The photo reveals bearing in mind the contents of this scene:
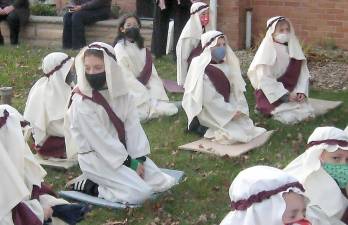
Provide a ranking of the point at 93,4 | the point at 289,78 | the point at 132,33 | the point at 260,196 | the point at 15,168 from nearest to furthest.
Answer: the point at 260,196
the point at 15,168
the point at 289,78
the point at 132,33
the point at 93,4

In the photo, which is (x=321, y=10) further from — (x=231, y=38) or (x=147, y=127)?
(x=147, y=127)

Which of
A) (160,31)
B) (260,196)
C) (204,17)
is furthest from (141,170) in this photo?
(160,31)

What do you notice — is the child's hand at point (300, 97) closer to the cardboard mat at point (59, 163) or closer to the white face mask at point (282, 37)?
the white face mask at point (282, 37)

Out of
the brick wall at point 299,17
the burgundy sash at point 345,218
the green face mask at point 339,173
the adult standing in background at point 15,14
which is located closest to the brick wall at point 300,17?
the brick wall at point 299,17

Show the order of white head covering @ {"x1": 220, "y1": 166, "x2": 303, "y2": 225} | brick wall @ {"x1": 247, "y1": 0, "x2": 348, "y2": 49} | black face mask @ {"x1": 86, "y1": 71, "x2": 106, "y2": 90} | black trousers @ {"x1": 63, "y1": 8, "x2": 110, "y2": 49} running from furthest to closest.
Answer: black trousers @ {"x1": 63, "y1": 8, "x2": 110, "y2": 49} → brick wall @ {"x1": 247, "y1": 0, "x2": 348, "y2": 49} → black face mask @ {"x1": 86, "y1": 71, "x2": 106, "y2": 90} → white head covering @ {"x1": 220, "y1": 166, "x2": 303, "y2": 225}

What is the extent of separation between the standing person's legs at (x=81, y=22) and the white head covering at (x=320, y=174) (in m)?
8.81

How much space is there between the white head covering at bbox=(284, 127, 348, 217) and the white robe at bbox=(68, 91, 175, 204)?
6.15ft

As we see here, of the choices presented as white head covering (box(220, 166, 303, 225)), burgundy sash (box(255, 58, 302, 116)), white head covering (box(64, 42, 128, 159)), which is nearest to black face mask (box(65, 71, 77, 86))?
white head covering (box(64, 42, 128, 159))

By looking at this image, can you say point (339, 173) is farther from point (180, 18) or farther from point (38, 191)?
point (180, 18)

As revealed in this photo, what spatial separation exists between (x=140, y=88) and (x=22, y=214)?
15.2 feet

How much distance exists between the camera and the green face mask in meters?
5.32

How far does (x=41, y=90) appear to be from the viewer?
8023mm

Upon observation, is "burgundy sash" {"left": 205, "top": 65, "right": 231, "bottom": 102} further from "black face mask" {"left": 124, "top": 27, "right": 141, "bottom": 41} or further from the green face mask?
the green face mask

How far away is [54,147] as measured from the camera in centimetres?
810
